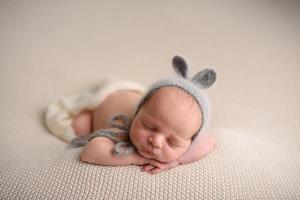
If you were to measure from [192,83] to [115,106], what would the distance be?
36 centimetres

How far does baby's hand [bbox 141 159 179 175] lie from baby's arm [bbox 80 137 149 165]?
15 mm

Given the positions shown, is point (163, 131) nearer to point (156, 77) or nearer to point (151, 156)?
point (151, 156)

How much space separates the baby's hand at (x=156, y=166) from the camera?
1.07 metres

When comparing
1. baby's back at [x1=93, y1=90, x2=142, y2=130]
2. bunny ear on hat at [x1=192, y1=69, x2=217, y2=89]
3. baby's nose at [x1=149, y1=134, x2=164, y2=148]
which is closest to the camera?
baby's nose at [x1=149, y1=134, x2=164, y2=148]

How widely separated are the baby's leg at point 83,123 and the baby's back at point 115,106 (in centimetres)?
4

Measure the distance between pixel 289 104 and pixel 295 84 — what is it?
6.0 inches

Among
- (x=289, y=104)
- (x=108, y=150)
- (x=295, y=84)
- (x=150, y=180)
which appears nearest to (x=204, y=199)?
(x=150, y=180)

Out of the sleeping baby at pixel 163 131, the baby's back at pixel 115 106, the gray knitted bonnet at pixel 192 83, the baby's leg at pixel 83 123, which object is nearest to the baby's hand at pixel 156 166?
the sleeping baby at pixel 163 131

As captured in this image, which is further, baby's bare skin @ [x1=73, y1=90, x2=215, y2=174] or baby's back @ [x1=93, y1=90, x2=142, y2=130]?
baby's back @ [x1=93, y1=90, x2=142, y2=130]

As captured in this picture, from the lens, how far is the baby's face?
3.43 feet

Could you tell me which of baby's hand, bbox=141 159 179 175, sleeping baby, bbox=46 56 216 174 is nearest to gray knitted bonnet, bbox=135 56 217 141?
sleeping baby, bbox=46 56 216 174

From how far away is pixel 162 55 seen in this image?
183 cm

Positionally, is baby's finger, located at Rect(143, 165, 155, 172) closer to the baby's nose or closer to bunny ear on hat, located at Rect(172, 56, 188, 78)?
the baby's nose

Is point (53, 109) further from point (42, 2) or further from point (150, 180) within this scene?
point (42, 2)
